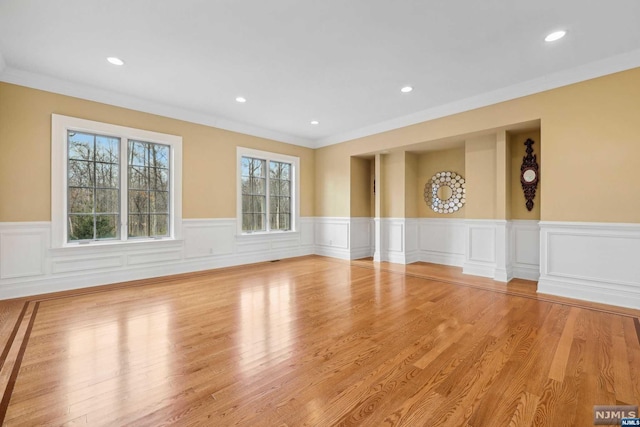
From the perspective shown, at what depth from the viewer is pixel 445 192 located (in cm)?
617

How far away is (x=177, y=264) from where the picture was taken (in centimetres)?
514

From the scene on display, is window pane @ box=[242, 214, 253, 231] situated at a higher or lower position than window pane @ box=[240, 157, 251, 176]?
lower

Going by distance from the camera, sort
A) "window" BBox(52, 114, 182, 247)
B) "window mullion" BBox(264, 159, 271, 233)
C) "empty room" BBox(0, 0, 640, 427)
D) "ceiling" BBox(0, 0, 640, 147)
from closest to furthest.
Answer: "empty room" BBox(0, 0, 640, 427) → "ceiling" BBox(0, 0, 640, 147) → "window" BBox(52, 114, 182, 247) → "window mullion" BBox(264, 159, 271, 233)

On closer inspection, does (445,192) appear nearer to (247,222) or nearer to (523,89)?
(523,89)

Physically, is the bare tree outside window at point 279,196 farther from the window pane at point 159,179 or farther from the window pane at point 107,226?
the window pane at point 107,226

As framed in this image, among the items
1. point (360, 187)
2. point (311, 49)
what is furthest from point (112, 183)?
point (360, 187)

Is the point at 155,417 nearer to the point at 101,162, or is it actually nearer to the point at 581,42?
the point at 101,162

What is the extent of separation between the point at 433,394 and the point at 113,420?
6.06ft

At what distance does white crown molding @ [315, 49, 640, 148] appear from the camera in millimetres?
3360

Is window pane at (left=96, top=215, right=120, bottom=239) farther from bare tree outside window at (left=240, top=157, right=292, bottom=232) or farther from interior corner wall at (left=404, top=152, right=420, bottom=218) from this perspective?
interior corner wall at (left=404, top=152, right=420, bottom=218)

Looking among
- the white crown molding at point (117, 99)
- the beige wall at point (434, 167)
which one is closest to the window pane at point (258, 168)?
the white crown molding at point (117, 99)

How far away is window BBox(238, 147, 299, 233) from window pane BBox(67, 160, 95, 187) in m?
2.44

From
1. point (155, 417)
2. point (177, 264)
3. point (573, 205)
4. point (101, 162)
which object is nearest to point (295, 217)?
point (177, 264)

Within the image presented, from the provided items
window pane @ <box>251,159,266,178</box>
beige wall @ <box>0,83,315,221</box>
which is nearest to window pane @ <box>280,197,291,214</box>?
window pane @ <box>251,159,266,178</box>
